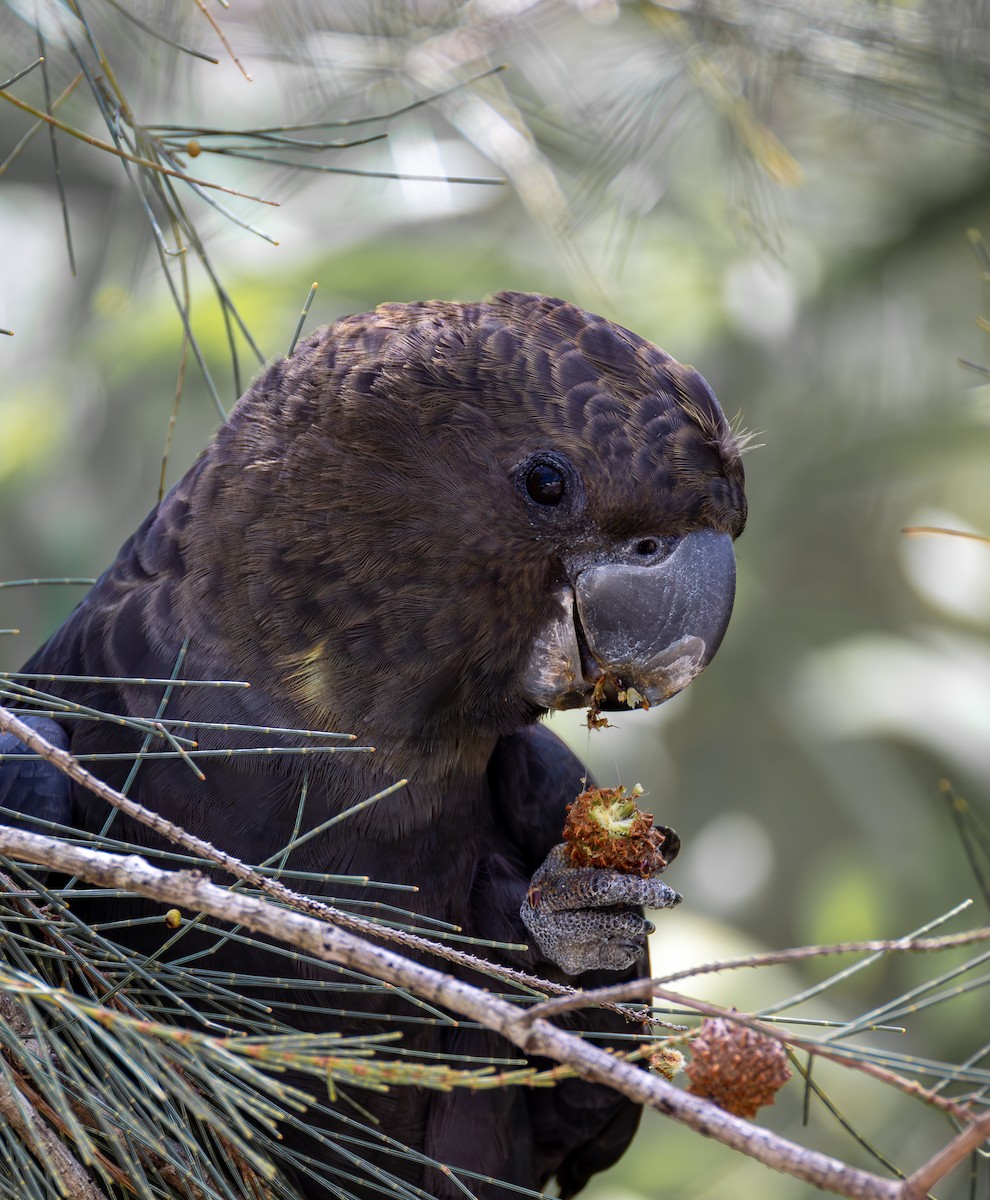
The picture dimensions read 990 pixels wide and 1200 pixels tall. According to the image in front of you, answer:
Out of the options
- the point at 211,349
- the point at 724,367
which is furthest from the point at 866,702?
the point at 211,349

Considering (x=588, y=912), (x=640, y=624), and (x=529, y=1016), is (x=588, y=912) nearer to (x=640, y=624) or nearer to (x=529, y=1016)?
(x=640, y=624)

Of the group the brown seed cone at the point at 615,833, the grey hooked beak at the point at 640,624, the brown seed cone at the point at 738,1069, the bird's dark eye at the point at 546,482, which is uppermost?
the bird's dark eye at the point at 546,482

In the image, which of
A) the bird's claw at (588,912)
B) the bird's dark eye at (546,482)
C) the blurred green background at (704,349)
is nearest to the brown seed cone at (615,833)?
the bird's claw at (588,912)

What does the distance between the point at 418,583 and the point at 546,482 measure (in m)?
0.24

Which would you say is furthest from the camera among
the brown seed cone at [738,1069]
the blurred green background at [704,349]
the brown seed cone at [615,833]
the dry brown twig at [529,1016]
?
the blurred green background at [704,349]

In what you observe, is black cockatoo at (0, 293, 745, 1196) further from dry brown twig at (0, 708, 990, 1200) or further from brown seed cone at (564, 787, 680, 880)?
dry brown twig at (0, 708, 990, 1200)

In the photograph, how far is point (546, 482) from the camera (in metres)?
1.90

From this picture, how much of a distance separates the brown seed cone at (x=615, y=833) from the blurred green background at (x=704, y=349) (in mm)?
2237

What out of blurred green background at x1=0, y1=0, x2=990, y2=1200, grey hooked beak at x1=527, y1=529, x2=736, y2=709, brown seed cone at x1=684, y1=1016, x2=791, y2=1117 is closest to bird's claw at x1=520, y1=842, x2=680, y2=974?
grey hooked beak at x1=527, y1=529, x2=736, y2=709

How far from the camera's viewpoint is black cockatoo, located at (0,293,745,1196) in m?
1.90

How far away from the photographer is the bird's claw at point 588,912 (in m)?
1.87

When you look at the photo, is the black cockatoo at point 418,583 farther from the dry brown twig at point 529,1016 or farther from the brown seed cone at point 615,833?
the dry brown twig at point 529,1016

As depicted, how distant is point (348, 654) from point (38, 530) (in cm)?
357

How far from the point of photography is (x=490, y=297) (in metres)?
2.09
